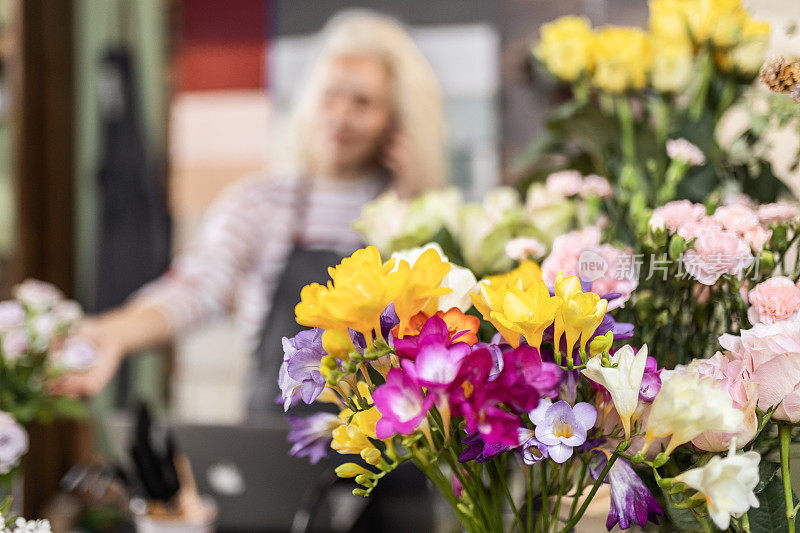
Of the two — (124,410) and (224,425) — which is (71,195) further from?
(224,425)

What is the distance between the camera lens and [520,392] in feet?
0.89

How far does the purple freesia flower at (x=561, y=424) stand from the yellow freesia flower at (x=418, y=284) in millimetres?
77

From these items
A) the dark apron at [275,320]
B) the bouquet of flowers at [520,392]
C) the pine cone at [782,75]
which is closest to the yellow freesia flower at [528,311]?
the bouquet of flowers at [520,392]

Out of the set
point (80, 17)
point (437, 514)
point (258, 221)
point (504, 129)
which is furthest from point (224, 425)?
point (80, 17)

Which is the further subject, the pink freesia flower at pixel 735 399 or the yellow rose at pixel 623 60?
the yellow rose at pixel 623 60

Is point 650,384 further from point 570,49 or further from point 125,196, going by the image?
point 125,196

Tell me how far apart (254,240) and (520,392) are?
0.96 meters

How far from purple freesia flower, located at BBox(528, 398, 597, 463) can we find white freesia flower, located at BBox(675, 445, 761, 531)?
5 cm

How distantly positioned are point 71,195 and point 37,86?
216mm

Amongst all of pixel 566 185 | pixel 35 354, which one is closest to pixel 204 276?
pixel 35 354

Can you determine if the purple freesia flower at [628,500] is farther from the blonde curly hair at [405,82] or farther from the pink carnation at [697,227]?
the blonde curly hair at [405,82]

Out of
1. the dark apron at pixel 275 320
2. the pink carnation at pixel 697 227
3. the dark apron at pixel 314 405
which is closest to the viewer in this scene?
the pink carnation at pixel 697 227

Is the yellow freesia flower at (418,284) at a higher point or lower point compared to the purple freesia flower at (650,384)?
higher

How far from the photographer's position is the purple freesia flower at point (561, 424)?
0.29 m
